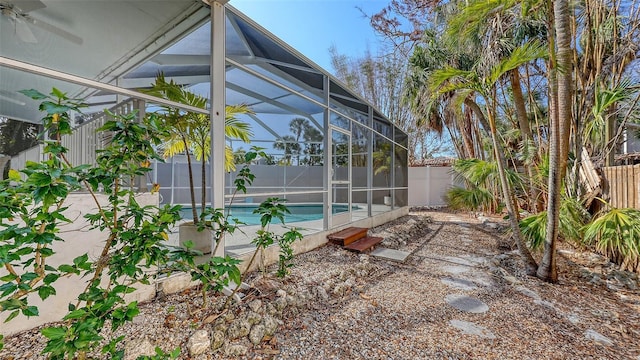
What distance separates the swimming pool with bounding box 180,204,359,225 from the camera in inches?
222

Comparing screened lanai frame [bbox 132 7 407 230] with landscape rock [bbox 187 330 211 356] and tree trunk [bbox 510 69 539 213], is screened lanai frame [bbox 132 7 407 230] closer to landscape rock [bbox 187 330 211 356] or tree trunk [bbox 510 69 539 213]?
landscape rock [bbox 187 330 211 356]

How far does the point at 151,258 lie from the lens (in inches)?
59.3

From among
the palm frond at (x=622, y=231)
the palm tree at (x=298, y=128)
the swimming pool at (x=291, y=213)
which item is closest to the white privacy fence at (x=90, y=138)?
the swimming pool at (x=291, y=213)

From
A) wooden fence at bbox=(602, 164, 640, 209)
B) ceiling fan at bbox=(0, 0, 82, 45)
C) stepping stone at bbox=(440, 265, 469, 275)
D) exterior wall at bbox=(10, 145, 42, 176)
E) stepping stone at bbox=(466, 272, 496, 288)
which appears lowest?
stepping stone at bbox=(466, 272, 496, 288)

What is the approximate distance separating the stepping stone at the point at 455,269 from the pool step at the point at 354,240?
1.25 metres

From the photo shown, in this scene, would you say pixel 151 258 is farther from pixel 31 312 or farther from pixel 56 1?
pixel 56 1

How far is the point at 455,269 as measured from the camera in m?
4.03

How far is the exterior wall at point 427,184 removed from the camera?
38.3 feet

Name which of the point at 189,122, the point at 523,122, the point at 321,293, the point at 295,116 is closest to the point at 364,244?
the point at 321,293

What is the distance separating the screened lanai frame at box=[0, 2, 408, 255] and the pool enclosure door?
22 millimetres

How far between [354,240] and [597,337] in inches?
126

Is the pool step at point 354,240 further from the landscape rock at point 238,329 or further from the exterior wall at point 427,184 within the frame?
the exterior wall at point 427,184

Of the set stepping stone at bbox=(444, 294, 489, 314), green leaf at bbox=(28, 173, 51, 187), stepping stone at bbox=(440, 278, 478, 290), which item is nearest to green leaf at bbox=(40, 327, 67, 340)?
green leaf at bbox=(28, 173, 51, 187)

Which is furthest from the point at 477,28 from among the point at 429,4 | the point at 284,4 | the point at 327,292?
the point at 429,4
